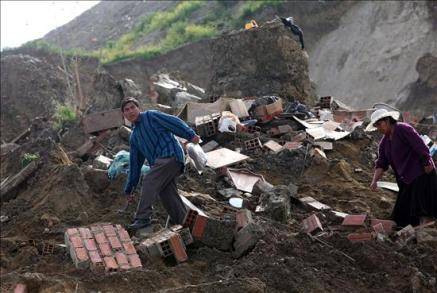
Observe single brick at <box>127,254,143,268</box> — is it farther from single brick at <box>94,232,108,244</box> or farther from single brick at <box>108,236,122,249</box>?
single brick at <box>94,232,108,244</box>

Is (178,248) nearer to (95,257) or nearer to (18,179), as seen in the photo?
(95,257)

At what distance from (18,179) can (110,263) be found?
11.2 feet

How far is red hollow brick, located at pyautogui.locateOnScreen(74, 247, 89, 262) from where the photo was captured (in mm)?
5063

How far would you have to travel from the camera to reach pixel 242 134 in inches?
337

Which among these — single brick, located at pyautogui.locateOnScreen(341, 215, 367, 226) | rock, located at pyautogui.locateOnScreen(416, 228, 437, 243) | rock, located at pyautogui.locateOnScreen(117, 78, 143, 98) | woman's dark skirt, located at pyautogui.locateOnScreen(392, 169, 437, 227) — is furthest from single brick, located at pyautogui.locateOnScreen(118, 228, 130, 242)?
rock, located at pyautogui.locateOnScreen(117, 78, 143, 98)

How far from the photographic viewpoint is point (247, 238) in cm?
521

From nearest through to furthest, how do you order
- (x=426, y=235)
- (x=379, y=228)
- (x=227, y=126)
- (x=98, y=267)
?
(x=98, y=267) → (x=426, y=235) → (x=379, y=228) → (x=227, y=126)

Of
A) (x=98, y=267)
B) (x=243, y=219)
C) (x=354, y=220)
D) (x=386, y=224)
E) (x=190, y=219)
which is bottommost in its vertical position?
(x=386, y=224)

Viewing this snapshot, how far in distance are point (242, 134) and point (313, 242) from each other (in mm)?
3525

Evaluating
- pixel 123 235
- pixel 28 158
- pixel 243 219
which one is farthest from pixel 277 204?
pixel 28 158

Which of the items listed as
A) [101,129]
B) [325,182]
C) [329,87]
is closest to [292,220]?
[325,182]

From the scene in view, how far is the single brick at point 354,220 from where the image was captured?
18.9 feet

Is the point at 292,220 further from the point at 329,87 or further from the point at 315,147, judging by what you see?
the point at 329,87

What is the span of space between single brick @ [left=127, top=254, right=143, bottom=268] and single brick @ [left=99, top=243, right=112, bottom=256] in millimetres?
175
